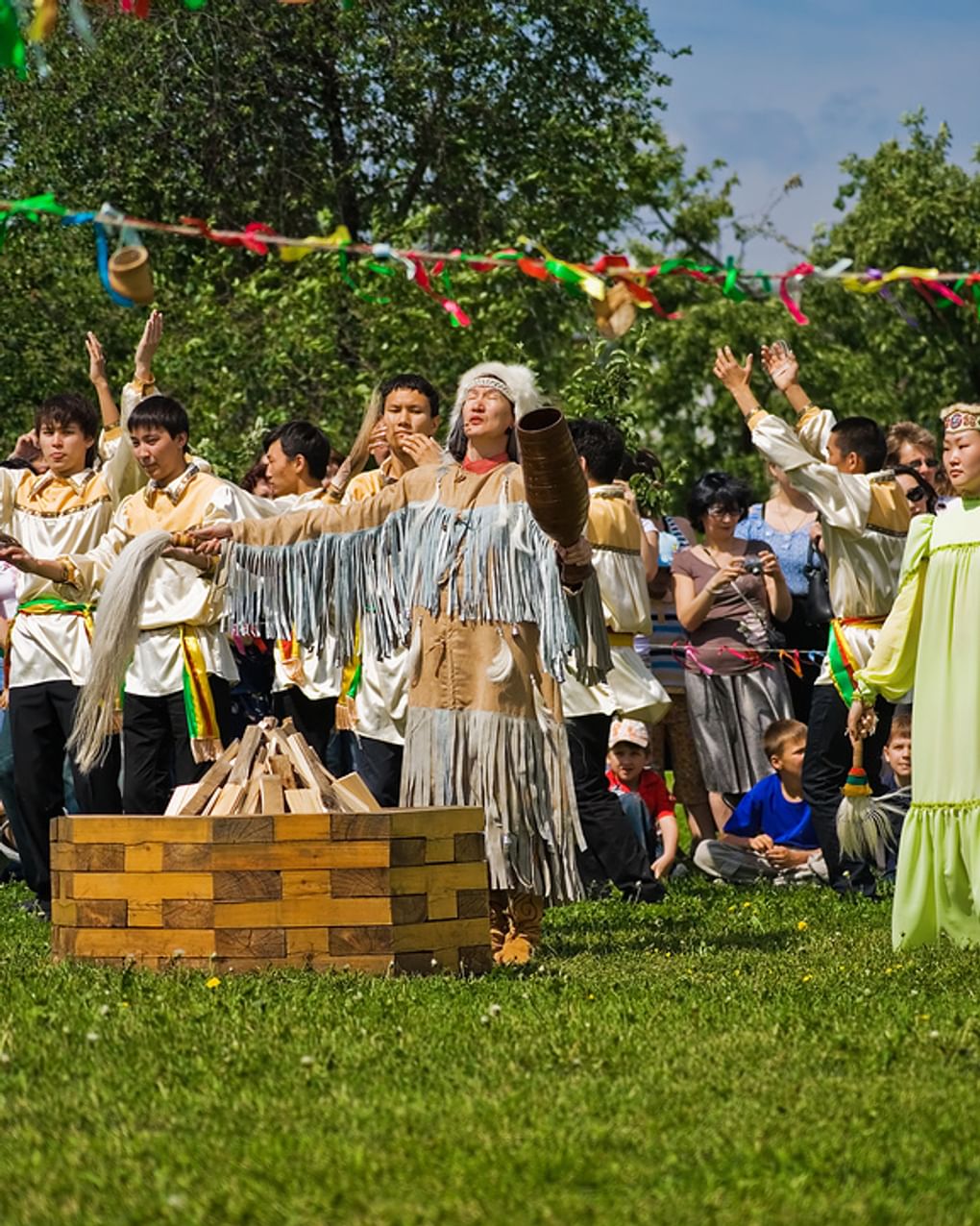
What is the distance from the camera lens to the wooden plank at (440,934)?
6660mm

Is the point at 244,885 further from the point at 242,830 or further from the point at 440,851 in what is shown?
the point at 440,851

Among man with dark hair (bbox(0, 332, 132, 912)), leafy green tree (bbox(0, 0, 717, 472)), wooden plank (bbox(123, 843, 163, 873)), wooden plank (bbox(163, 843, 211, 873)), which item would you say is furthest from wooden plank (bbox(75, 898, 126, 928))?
leafy green tree (bbox(0, 0, 717, 472))

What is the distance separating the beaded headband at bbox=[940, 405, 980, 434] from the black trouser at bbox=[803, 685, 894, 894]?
1.91 meters

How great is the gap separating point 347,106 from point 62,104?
4.49 meters

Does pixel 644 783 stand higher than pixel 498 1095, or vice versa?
pixel 644 783

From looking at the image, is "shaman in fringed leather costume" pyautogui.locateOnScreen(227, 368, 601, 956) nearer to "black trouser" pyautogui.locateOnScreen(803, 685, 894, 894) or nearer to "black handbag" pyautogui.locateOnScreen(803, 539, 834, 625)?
"black trouser" pyautogui.locateOnScreen(803, 685, 894, 894)

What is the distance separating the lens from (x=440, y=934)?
6773 mm

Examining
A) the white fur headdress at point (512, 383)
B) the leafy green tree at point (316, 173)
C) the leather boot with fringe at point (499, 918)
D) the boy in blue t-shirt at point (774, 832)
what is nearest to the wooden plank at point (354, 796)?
the leather boot with fringe at point (499, 918)

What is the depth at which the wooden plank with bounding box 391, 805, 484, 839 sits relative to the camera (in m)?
6.61

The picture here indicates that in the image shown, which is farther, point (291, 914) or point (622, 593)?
point (622, 593)

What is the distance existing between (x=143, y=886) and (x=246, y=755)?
2.02 ft

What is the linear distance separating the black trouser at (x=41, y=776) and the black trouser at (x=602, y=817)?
2.12 meters

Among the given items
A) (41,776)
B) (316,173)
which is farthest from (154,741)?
(316,173)

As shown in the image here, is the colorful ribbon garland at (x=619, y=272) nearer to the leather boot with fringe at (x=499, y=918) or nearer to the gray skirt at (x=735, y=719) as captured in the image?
the leather boot with fringe at (x=499, y=918)
